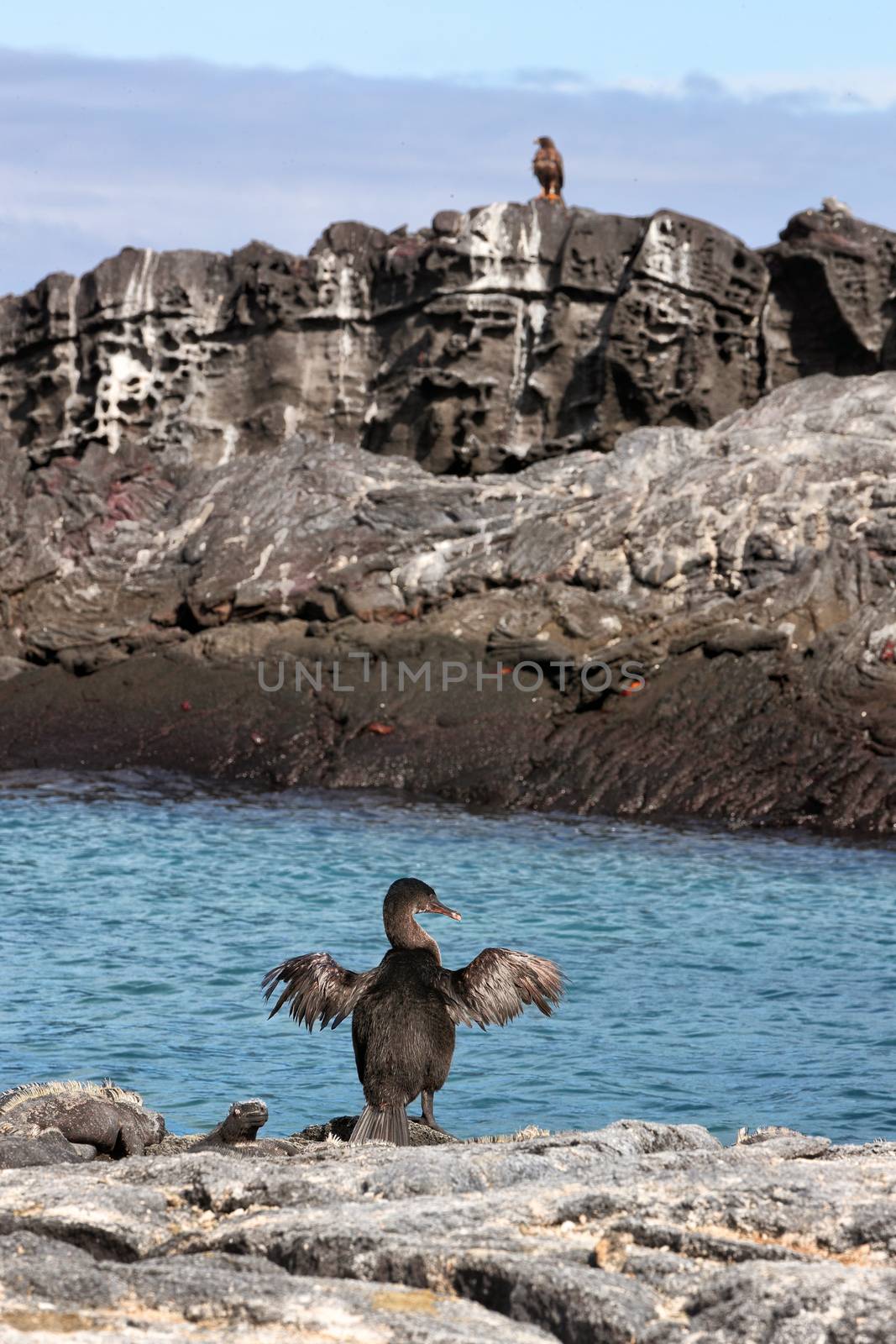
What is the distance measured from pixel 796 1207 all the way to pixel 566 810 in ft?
53.6

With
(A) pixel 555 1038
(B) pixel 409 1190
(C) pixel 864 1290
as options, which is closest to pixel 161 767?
(A) pixel 555 1038

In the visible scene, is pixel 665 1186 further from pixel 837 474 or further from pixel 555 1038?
pixel 837 474

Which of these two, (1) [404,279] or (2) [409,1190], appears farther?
(1) [404,279]

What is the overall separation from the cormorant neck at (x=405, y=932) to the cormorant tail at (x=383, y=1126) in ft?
3.00

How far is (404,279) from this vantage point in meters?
33.4

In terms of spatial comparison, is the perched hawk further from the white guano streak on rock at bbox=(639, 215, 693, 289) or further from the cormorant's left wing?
the cormorant's left wing

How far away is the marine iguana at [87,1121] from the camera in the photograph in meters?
8.11

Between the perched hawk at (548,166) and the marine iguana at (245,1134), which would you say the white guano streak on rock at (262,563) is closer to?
the perched hawk at (548,166)

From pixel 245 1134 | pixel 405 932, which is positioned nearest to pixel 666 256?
pixel 405 932

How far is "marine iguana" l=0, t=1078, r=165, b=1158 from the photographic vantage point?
8109 mm

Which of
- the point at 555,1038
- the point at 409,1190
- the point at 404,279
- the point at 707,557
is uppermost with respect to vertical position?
the point at 404,279

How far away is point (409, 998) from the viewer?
844 centimetres

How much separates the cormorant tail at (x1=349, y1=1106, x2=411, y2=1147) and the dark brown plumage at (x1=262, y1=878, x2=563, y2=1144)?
0.01 metres

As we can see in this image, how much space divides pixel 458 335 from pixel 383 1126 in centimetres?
2609
